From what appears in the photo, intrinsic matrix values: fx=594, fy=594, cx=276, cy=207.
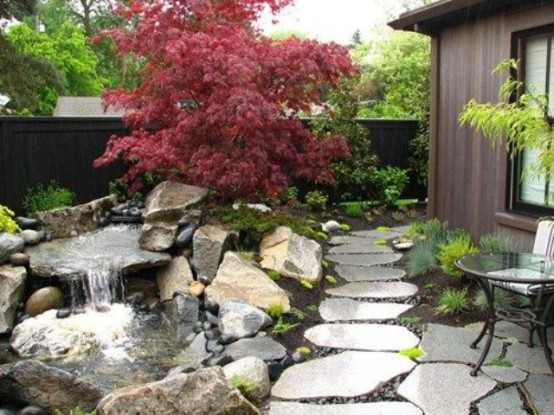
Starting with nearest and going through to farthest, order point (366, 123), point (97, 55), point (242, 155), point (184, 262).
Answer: point (184, 262) → point (242, 155) → point (366, 123) → point (97, 55)

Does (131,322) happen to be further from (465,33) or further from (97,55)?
(97,55)

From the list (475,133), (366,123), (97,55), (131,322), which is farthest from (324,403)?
(97,55)

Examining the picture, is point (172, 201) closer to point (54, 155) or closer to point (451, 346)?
point (54, 155)

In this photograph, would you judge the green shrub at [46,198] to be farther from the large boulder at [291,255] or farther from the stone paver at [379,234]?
the stone paver at [379,234]

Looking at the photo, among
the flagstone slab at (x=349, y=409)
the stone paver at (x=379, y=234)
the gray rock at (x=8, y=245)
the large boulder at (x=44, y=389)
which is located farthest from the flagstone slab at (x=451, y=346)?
the gray rock at (x=8, y=245)

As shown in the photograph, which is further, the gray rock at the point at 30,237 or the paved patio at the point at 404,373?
the gray rock at the point at 30,237

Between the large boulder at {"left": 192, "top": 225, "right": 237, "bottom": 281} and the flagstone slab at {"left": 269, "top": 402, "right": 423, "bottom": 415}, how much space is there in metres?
2.52

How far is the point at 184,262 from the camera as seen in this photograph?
6.14 metres

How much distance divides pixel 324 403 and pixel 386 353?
2.75 feet

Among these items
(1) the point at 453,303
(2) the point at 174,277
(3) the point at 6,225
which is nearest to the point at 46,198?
(3) the point at 6,225

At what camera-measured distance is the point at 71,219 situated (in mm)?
7098

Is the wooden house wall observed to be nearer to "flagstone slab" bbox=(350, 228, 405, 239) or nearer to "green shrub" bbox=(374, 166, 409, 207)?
"flagstone slab" bbox=(350, 228, 405, 239)

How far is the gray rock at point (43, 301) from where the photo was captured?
5684 mm

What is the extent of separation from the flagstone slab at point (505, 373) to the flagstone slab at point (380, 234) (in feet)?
13.5
